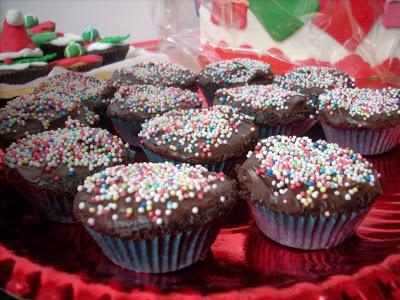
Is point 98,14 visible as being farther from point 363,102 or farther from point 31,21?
point 363,102

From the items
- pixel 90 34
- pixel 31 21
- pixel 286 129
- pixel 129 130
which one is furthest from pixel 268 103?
pixel 90 34

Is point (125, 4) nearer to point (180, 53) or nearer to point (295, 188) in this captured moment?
point (180, 53)

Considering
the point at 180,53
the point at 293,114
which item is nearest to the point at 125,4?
the point at 180,53

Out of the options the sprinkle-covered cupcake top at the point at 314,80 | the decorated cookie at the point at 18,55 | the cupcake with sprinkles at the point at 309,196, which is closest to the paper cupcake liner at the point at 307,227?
the cupcake with sprinkles at the point at 309,196

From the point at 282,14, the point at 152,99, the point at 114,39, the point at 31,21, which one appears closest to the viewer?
the point at 152,99

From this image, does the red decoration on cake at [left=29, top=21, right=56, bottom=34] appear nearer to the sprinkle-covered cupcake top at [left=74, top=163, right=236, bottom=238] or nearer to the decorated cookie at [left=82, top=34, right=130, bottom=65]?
the decorated cookie at [left=82, top=34, right=130, bottom=65]

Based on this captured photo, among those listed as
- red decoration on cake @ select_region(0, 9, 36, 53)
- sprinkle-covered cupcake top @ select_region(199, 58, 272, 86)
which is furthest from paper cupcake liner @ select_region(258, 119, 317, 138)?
red decoration on cake @ select_region(0, 9, 36, 53)

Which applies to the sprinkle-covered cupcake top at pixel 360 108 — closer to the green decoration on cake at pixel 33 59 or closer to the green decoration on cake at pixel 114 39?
the green decoration on cake at pixel 33 59
